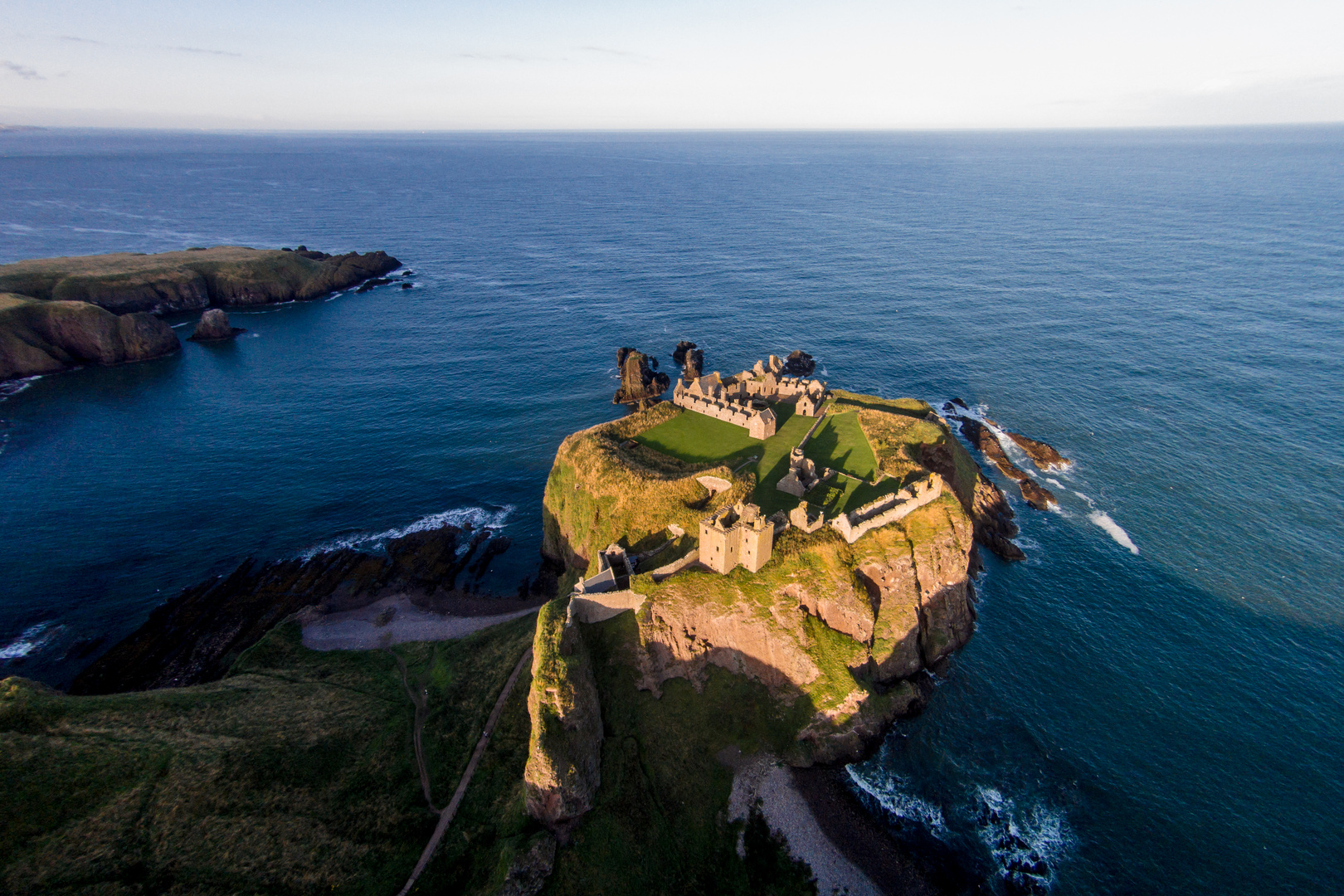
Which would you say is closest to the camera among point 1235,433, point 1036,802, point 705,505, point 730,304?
point 1036,802

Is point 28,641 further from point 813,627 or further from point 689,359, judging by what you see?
point 689,359

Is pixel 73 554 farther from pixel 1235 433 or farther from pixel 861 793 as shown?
pixel 1235 433

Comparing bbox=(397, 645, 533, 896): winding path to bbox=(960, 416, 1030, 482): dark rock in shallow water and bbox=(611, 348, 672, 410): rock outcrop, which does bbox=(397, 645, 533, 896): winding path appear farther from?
bbox=(960, 416, 1030, 482): dark rock in shallow water

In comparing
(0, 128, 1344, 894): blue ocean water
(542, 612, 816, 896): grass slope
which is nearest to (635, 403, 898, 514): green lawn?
(0, 128, 1344, 894): blue ocean water

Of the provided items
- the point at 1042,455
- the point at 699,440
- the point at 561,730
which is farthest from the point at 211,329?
the point at 1042,455

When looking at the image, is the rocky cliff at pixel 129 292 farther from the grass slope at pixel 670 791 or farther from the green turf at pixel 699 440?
the grass slope at pixel 670 791

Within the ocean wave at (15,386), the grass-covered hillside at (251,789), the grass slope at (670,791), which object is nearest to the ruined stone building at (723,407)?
the grass slope at (670,791)

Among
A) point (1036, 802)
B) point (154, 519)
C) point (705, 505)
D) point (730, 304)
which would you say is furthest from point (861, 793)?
point (730, 304)
